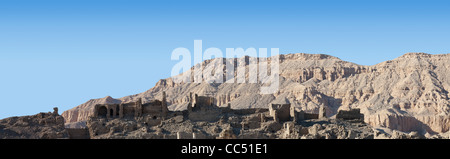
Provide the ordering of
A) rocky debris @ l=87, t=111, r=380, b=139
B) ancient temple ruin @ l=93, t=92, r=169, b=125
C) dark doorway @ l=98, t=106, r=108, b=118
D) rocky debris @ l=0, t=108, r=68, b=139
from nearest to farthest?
rocky debris @ l=0, t=108, r=68, b=139
rocky debris @ l=87, t=111, r=380, b=139
ancient temple ruin @ l=93, t=92, r=169, b=125
dark doorway @ l=98, t=106, r=108, b=118

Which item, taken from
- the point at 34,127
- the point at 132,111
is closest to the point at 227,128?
the point at 132,111

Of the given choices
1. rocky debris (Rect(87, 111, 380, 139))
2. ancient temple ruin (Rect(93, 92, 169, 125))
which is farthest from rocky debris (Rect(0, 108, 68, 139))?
ancient temple ruin (Rect(93, 92, 169, 125))

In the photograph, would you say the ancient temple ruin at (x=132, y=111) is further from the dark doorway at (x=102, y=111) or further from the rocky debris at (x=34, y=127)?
the rocky debris at (x=34, y=127)

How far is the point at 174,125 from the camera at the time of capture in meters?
84.8

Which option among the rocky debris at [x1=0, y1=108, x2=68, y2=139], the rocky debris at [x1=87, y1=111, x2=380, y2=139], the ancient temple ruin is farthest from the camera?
the ancient temple ruin

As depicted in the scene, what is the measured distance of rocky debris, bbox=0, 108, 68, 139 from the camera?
7606 cm

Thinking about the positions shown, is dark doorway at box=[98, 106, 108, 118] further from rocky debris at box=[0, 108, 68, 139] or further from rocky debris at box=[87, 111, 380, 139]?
rocky debris at box=[0, 108, 68, 139]

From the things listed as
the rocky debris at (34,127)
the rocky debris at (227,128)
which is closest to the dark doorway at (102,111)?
the rocky debris at (227,128)

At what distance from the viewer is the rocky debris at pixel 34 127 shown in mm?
76062

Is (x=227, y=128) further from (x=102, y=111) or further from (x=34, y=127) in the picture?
(x=34, y=127)

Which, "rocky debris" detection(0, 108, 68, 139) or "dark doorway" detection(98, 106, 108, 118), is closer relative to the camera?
"rocky debris" detection(0, 108, 68, 139)
